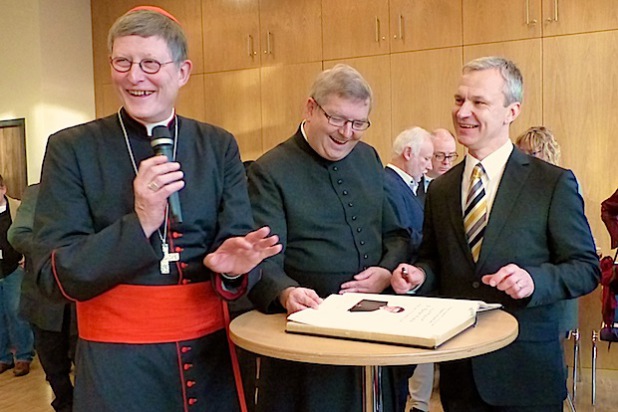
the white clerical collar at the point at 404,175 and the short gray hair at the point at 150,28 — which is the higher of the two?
the short gray hair at the point at 150,28

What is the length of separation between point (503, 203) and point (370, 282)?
435mm

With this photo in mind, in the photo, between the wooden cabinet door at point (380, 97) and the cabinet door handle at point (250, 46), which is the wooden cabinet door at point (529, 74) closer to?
the wooden cabinet door at point (380, 97)

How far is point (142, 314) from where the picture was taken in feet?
4.68

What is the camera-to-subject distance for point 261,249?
55.4 inches

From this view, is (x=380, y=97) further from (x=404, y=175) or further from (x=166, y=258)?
(x=166, y=258)

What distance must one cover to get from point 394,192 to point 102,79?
480 centimetres

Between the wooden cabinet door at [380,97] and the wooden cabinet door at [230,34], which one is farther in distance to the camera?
the wooden cabinet door at [230,34]

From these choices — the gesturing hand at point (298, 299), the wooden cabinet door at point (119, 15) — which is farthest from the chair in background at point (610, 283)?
the wooden cabinet door at point (119, 15)

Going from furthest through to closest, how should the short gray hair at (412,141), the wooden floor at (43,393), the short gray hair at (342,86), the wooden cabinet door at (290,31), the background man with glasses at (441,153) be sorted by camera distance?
1. the wooden cabinet door at (290,31)
2. the background man with glasses at (441,153)
3. the wooden floor at (43,393)
4. the short gray hair at (412,141)
5. the short gray hair at (342,86)

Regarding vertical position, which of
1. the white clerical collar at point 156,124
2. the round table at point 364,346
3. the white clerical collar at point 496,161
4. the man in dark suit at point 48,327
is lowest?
the man in dark suit at point 48,327

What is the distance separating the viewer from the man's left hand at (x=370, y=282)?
1900mm

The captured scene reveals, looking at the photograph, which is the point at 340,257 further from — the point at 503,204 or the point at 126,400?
the point at 126,400

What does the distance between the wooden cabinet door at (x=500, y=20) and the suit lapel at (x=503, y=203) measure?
313 cm

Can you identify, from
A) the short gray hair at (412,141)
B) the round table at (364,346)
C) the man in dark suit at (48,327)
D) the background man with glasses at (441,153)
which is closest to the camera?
the round table at (364,346)
